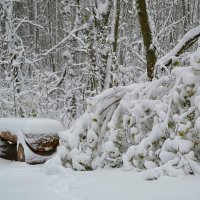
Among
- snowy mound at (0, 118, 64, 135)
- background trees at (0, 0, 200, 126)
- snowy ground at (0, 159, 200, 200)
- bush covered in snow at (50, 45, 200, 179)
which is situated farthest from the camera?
background trees at (0, 0, 200, 126)

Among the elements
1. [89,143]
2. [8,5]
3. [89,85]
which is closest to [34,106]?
[89,85]

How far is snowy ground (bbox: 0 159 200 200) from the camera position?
12.4 ft

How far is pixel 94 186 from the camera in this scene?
4.46 m

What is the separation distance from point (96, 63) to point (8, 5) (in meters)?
6.56

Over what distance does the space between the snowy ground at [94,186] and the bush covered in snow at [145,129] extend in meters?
0.27

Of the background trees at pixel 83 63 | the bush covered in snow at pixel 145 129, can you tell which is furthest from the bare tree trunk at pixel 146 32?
the bush covered in snow at pixel 145 129

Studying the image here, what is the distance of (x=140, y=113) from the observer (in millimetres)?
5582

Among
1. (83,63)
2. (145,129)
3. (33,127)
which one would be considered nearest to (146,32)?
(145,129)

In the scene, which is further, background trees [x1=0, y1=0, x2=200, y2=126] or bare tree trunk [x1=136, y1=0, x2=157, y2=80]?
background trees [x1=0, y1=0, x2=200, y2=126]

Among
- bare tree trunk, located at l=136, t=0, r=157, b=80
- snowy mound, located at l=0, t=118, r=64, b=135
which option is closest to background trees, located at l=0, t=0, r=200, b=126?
bare tree trunk, located at l=136, t=0, r=157, b=80

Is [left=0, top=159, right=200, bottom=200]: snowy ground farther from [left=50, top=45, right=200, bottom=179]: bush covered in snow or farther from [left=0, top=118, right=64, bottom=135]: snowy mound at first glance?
[left=0, top=118, right=64, bottom=135]: snowy mound

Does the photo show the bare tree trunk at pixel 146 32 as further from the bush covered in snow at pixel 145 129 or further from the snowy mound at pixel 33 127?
the snowy mound at pixel 33 127

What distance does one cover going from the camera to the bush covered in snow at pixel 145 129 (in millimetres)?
4680

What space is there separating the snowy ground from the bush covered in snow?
0.27 meters
